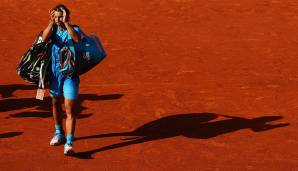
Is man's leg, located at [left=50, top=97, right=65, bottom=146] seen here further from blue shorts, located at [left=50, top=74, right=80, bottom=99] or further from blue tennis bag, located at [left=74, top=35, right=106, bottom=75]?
blue tennis bag, located at [left=74, top=35, right=106, bottom=75]

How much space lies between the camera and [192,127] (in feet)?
33.4

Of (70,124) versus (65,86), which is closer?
(65,86)

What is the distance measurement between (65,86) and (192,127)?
8.04 feet

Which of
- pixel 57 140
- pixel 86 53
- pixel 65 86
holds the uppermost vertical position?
pixel 86 53

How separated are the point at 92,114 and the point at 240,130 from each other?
2.52 m

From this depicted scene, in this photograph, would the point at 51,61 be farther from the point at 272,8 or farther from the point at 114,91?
the point at 272,8

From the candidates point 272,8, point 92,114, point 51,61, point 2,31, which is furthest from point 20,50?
point 272,8

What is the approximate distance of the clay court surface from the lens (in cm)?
895

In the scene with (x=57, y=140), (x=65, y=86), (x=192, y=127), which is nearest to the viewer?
(x=65, y=86)

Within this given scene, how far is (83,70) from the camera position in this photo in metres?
8.81

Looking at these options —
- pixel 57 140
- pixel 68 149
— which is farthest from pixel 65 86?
pixel 57 140

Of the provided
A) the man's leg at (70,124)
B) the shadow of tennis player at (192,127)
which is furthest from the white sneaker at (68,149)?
the shadow of tennis player at (192,127)

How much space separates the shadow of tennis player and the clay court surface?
0.05 feet

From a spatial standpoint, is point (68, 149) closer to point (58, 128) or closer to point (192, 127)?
point (58, 128)
